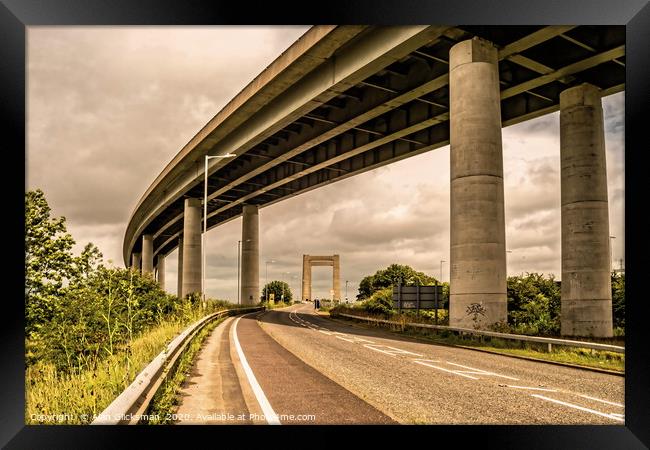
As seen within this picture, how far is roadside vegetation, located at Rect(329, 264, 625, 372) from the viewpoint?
1645 centimetres

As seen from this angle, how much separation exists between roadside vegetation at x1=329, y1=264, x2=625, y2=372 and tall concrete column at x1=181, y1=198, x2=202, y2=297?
65.7 ft

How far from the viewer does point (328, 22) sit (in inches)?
275

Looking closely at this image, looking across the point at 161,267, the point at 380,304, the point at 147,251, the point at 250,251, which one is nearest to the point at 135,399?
the point at 380,304

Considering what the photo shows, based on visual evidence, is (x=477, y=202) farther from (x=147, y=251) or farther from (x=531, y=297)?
(x=147, y=251)

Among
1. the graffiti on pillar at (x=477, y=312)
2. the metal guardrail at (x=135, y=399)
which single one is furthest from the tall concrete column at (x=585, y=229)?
the metal guardrail at (x=135, y=399)

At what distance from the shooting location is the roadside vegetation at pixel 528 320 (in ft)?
54.0

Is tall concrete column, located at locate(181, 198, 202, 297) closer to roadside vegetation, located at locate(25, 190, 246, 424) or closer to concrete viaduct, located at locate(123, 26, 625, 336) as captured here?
concrete viaduct, located at locate(123, 26, 625, 336)

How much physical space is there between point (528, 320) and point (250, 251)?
35.7 meters

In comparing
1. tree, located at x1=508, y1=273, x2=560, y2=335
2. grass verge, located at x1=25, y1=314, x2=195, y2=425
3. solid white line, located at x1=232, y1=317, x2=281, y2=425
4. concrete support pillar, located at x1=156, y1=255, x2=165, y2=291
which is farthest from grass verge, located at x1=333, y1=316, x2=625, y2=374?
concrete support pillar, located at x1=156, y1=255, x2=165, y2=291

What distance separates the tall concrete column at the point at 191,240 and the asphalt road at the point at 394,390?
46.8 metres

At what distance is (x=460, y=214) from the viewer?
73.0 feet

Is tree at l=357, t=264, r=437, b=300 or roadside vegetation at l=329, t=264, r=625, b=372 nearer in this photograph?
roadside vegetation at l=329, t=264, r=625, b=372

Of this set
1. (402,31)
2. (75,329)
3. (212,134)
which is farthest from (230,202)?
(75,329)

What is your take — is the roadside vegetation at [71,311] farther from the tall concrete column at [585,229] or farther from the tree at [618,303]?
the tree at [618,303]
